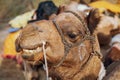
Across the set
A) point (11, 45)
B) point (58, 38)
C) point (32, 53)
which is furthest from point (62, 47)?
point (11, 45)

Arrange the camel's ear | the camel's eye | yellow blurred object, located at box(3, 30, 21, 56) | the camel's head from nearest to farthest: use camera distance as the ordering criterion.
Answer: the camel's head, the camel's eye, the camel's ear, yellow blurred object, located at box(3, 30, 21, 56)

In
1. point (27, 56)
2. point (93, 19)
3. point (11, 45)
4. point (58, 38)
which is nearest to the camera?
point (27, 56)

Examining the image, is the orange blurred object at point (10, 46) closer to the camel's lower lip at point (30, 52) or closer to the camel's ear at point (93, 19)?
the camel's ear at point (93, 19)

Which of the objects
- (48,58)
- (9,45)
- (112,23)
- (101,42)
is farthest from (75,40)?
(9,45)

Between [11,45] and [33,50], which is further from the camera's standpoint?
[11,45]

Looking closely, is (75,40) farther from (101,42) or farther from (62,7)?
(101,42)

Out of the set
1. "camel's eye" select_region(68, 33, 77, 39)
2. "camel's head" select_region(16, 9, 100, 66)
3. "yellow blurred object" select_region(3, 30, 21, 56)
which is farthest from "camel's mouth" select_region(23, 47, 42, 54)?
"yellow blurred object" select_region(3, 30, 21, 56)

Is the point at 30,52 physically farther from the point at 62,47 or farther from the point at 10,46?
the point at 10,46

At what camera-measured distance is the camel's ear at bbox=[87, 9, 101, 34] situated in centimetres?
279

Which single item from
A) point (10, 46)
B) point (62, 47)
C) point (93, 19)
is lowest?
point (10, 46)

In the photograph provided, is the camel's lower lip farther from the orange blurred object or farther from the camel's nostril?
the orange blurred object

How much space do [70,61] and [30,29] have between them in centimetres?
42

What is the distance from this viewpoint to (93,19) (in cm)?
281

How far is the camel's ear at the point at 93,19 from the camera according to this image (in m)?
2.79
